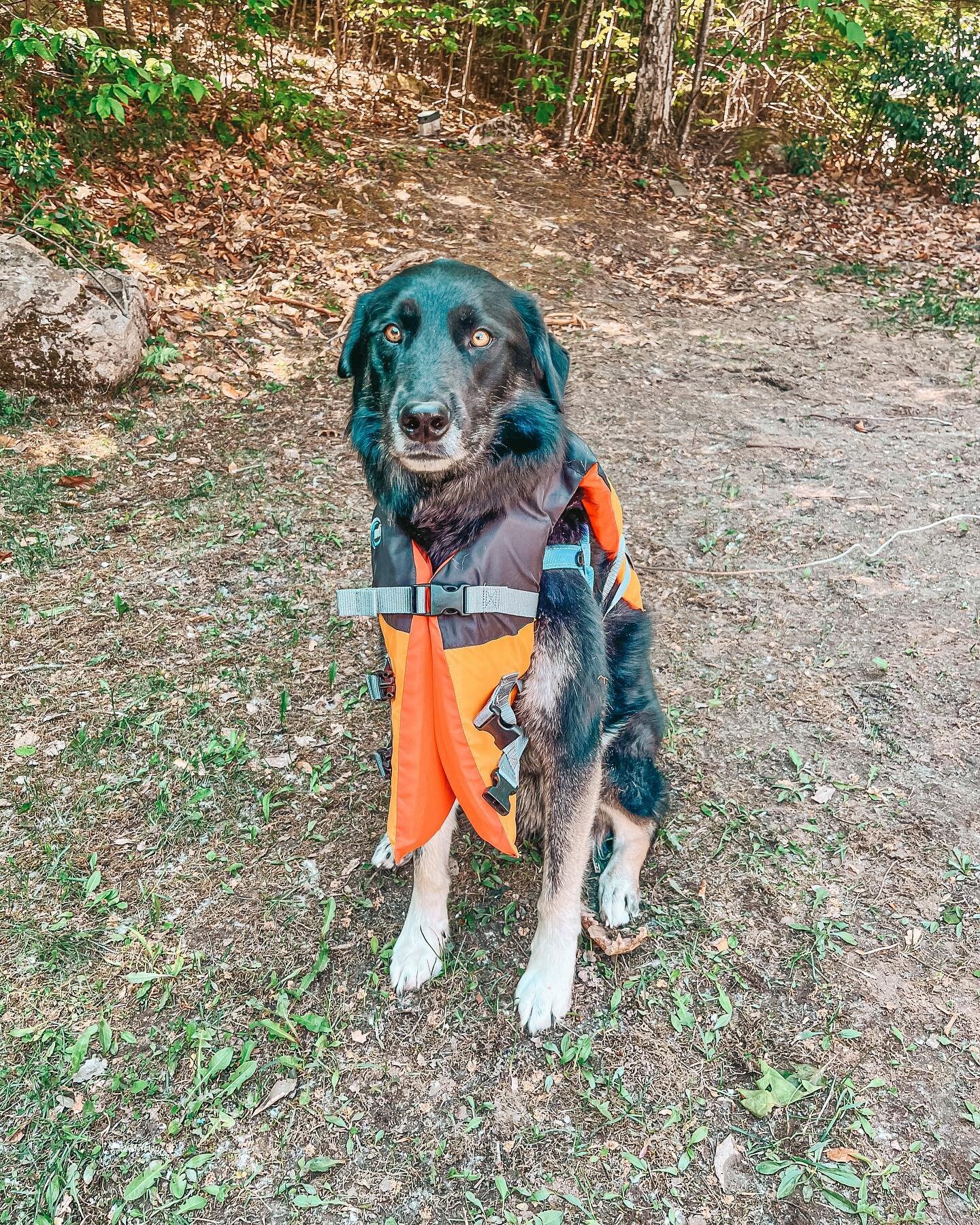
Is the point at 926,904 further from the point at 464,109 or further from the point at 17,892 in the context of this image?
the point at 464,109

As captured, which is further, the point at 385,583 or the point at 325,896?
the point at 325,896

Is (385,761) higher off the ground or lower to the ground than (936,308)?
lower

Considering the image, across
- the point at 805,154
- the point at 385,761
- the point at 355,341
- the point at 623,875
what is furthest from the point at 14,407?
the point at 805,154

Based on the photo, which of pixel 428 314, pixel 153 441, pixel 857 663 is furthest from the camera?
pixel 153 441

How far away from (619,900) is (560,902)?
1.26 feet

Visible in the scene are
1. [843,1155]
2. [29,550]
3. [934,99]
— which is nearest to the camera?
[843,1155]

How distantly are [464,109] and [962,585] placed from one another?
29.2ft

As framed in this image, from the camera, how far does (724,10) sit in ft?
32.7

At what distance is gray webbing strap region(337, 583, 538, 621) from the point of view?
85.8 inches

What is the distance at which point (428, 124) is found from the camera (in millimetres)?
9477

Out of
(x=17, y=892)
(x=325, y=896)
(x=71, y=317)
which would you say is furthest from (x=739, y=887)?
(x=71, y=317)

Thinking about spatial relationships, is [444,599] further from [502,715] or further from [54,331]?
[54,331]

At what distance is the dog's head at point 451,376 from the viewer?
2.24 meters

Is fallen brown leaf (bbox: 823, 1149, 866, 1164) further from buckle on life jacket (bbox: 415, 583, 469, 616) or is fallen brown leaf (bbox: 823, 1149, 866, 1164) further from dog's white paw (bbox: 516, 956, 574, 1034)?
buckle on life jacket (bbox: 415, 583, 469, 616)
